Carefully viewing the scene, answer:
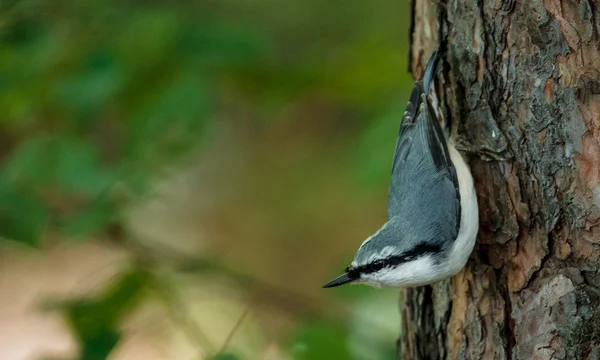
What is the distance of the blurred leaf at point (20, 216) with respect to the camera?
9.05 ft

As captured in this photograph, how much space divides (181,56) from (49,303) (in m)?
1.11

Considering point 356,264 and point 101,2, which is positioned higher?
point 101,2

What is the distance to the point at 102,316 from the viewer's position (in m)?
2.83

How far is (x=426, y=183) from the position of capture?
2.61 metres

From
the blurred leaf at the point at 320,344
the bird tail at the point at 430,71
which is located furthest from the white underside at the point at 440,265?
the bird tail at the point at 430,71

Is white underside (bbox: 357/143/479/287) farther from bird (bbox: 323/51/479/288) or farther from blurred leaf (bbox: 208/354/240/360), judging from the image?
blurred leaf (bbox: 208/354/240/360)

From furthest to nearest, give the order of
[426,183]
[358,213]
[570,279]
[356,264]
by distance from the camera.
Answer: [358,213], [426,183], [356,264], [570,279]

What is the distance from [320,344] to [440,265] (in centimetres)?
55

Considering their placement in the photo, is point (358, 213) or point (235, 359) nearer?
point (235, 359)

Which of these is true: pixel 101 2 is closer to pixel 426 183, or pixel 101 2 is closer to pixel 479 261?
pixel 426 183

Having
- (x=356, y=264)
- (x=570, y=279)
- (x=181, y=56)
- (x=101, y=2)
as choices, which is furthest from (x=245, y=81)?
(x=570, y=279)

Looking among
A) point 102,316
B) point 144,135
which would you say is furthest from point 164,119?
point 102,316

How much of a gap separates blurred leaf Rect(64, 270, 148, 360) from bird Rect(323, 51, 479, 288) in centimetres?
95

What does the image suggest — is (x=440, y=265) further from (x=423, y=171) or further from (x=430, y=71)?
(x=430, y=71)
